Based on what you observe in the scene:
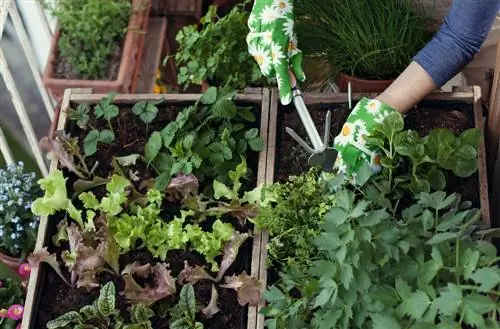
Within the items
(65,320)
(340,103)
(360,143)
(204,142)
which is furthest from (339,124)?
(65,320)

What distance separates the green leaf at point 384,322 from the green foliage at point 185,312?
0.35 m

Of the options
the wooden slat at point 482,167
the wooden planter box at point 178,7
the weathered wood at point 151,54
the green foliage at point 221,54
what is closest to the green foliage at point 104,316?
the green foliage at point 221,54

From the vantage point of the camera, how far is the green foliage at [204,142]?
1.35 meters

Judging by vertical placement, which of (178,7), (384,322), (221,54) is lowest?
(384,322)

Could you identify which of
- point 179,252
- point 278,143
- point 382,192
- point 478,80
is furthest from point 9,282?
point 478,80

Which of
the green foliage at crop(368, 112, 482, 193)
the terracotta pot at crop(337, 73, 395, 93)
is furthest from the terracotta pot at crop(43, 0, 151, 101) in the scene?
the green foliage at crop(368, 112, 482, 193)

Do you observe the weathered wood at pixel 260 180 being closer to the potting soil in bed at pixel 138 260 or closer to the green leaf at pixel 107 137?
the potting soil in bed at pixel 138 260

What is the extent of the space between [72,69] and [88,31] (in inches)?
4.3

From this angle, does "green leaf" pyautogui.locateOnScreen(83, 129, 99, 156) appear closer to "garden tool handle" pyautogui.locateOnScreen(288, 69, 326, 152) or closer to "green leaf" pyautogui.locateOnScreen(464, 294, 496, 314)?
"garden tool handle" pyautogui.locateOnScreen(288, 69, 326, 152)

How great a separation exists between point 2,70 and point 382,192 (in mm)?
935

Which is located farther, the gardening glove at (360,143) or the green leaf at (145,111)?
the green leaf at (145,111)

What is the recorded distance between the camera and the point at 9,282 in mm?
1530

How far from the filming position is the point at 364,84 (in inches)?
60.7

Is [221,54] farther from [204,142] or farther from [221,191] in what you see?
[221,191]
